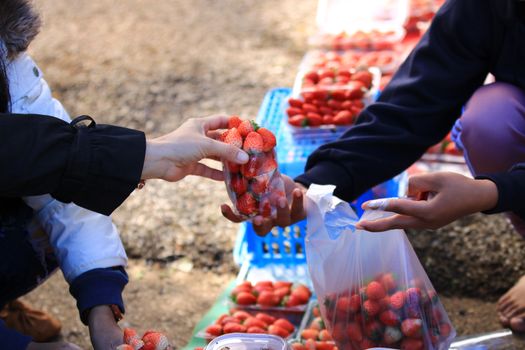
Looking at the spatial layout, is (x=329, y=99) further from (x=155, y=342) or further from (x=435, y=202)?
(x=155, y=342)

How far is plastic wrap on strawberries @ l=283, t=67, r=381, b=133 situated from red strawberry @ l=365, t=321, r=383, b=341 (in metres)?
1.16

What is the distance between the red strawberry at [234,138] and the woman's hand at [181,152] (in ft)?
0.13

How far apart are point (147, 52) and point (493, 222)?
269cm

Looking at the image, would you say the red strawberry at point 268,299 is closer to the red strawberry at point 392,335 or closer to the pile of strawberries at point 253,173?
the pile of strawberries at point 253,173

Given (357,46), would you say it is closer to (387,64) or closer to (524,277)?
(387,64)

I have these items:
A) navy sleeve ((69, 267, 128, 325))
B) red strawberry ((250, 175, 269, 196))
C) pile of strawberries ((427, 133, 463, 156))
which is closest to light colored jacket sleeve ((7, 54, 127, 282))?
navy sleeve ((69, 267, 128, 325))

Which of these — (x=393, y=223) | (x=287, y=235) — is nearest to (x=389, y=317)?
(x=393, y=223)

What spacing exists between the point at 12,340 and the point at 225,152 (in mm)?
609

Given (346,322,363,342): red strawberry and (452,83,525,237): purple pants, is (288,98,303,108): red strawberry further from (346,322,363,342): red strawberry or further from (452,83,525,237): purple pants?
(346,322,363,342): red strawberry

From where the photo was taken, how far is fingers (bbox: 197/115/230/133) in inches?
68.2

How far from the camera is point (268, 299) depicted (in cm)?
227

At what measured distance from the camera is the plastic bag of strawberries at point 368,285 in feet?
5.40

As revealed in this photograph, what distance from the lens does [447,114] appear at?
209 cm

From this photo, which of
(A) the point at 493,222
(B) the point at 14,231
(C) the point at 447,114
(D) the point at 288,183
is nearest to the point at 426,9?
(A) the point at 493,222
